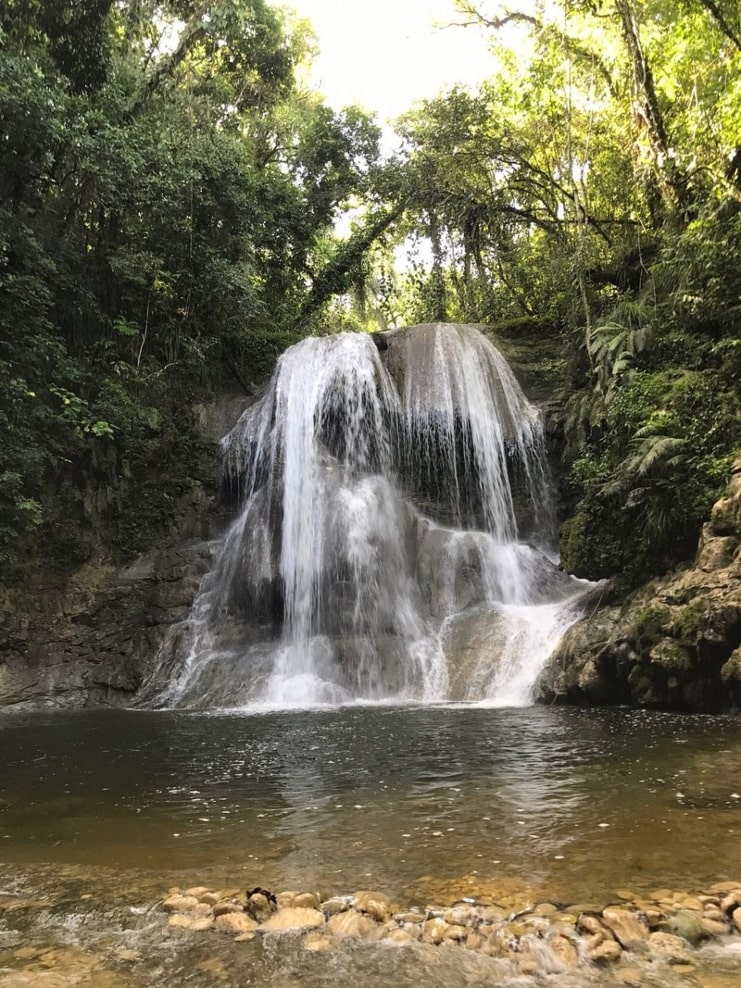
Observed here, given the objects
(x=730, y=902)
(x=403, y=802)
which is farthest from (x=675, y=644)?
(x=730, y=902)

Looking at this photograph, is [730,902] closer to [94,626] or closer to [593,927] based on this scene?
[593,927]

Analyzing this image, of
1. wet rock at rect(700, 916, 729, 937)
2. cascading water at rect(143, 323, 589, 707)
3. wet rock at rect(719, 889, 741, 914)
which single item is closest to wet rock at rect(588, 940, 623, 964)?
wet rock at rect(700, 916, 729, 937)

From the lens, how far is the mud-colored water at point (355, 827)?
2.50 meters

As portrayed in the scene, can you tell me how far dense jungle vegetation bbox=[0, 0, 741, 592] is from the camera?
10000mm

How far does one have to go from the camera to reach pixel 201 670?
11289 mm

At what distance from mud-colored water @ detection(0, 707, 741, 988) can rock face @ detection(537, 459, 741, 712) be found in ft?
2.16

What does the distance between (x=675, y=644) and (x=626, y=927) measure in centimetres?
553

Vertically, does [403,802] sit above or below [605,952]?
above

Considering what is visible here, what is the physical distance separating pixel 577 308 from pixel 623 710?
9587 mm

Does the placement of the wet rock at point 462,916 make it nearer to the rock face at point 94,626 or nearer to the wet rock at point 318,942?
the wet rock at point 318,942

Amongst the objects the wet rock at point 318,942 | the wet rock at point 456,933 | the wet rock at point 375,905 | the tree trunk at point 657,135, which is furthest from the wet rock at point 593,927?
the tree trunk at point 657,135

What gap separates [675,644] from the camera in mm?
7344

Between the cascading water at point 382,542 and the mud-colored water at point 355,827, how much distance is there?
369 centimetres

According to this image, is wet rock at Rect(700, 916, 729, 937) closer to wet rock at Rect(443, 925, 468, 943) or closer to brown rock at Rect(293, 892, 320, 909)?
wet rock at Rect(443, 925, 468, 943)
